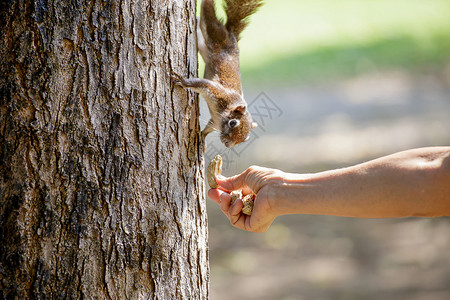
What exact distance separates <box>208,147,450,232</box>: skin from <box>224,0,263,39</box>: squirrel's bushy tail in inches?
38.0

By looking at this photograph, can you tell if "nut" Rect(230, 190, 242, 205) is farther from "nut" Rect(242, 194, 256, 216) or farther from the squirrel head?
the squirrel head

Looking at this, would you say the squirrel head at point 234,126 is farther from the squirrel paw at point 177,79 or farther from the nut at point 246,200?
the squirrel paw at point 177,79

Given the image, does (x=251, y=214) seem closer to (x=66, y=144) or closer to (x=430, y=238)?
(x=66, y=144)

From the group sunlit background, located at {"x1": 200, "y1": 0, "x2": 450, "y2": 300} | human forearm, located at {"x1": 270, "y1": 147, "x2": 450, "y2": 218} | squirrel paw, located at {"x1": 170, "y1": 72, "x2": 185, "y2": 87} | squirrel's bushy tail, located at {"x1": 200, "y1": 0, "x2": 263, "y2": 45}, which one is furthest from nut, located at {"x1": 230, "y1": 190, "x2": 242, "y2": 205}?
squirrel's bushy tail, located at {"x1": 200, "y1": 0, "x2": 263, "y2": 45}

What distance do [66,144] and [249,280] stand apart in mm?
2947

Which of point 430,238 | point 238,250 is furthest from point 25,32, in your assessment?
point 430,238

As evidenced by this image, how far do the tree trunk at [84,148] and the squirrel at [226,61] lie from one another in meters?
0.81

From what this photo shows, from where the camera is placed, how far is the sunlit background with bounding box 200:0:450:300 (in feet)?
13.8

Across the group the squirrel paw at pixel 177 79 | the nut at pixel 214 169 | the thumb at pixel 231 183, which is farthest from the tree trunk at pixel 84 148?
the thumb at pixel 231 183

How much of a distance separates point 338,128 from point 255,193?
18.6ft

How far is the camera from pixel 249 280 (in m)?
4.32

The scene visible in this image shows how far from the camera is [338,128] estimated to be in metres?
7.60

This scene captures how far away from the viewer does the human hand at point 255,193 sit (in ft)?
6.73

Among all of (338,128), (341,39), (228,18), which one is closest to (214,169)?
(228,18)
